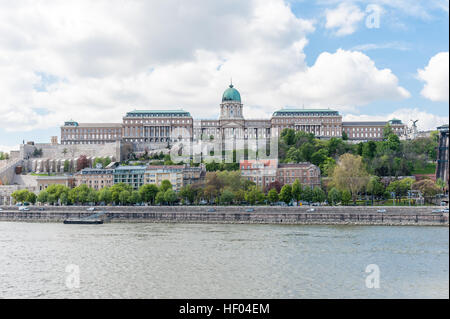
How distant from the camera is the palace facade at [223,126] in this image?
102125 millimetres

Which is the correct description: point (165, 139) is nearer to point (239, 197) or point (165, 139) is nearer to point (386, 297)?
point (239, 197)

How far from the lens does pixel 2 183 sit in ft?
250

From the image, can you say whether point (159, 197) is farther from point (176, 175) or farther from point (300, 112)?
point (300, 112)

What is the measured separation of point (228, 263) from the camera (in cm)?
2567

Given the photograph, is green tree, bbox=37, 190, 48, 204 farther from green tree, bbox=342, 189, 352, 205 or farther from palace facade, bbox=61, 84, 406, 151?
palace facade, bbox=61, 84, 406, 151

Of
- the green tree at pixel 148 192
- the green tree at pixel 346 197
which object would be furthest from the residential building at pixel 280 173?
the green tree at pixel 148 192

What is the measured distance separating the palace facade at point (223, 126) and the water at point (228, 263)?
210 feet

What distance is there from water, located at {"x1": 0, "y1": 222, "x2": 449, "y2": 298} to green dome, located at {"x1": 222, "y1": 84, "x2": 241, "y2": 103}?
67143 mm

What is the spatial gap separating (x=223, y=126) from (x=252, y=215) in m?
56.6

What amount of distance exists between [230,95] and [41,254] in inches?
3094

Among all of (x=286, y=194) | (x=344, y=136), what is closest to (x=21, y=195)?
(x=286, y=194)

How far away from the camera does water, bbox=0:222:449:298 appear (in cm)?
2044

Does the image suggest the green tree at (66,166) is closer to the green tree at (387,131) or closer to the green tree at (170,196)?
the green tree at (170,196)
